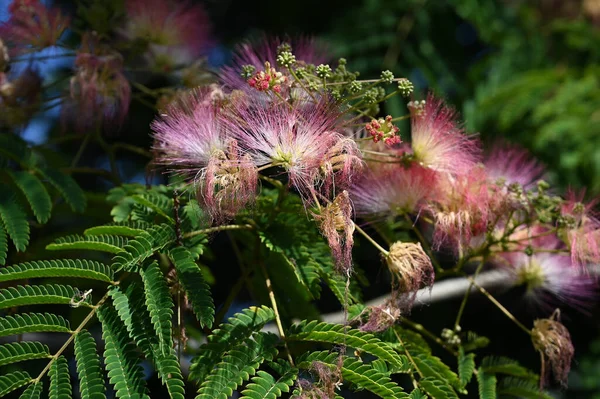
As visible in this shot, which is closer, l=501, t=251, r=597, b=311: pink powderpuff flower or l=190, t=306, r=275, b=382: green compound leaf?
l=190, t=306, r=275, b=382: green compound leaf

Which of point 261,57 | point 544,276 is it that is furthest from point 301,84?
point 544,276

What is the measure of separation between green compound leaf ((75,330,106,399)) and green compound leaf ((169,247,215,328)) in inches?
10.9

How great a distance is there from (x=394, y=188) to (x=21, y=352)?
1.18 m

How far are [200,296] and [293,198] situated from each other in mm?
552

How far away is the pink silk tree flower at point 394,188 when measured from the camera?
91.4 inches

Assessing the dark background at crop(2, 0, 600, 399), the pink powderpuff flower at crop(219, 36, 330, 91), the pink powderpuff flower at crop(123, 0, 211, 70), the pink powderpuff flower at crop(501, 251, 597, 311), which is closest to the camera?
the pink powderpuff flower at crop(219, 36, 330, 91)

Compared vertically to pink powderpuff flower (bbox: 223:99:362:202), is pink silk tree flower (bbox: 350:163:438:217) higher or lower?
lower

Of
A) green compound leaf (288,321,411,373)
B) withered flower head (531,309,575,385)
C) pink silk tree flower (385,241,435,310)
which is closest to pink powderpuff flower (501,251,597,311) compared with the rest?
withered flower head (531,309,575,385)

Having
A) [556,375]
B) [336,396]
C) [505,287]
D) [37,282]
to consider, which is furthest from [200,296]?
[505,287]

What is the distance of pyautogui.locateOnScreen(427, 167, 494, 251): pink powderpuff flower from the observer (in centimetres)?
226

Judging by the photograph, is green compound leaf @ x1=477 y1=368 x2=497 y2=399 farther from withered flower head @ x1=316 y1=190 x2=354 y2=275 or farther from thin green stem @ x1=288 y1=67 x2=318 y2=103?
thin green stem @ x1=288 y1=67 x2=318 y2=103

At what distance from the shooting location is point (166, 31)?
3137 millimetres

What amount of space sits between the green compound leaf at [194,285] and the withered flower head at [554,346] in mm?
1056

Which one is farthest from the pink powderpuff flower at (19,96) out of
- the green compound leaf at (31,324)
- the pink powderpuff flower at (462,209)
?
the pink powderpuff flower at (462,209)
